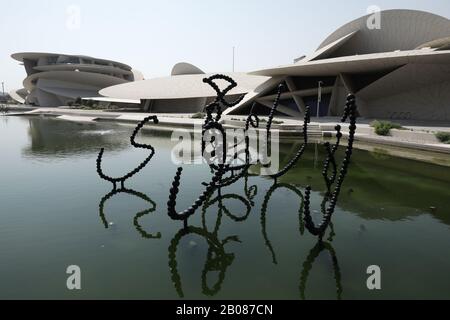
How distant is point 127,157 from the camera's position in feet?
54.4

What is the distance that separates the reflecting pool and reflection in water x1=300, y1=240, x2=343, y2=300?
2 centimetres

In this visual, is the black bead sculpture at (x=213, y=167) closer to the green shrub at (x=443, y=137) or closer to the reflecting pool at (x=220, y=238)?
the reflecting pool at (x=220, y=238)

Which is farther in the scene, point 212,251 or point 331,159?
point 331,159

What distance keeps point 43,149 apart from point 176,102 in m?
31.4

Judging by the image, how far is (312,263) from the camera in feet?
21.4

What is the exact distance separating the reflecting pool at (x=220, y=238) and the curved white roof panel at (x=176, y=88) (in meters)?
30.3

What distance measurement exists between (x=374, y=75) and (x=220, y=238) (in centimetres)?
3095

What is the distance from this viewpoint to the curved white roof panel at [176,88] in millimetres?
42375

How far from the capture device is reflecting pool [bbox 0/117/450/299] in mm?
5699

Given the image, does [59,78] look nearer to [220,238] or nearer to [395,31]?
[395,31]
